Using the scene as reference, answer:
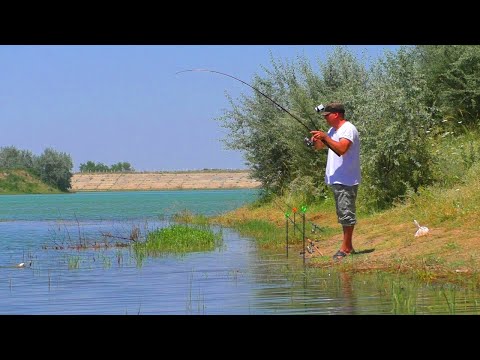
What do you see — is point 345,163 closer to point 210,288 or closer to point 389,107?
point 210,288

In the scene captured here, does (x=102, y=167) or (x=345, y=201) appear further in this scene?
(x=102, y=167)

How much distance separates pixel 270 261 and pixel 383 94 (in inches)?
291

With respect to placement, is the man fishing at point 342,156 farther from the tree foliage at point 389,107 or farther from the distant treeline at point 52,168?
the distant treeline at point 52,168

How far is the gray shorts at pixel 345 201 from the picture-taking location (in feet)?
43.9

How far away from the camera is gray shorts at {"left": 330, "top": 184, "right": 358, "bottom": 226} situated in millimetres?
13375

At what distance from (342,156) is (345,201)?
0.67 m

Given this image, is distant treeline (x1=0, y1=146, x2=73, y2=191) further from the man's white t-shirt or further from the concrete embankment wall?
the man's white t-shirt

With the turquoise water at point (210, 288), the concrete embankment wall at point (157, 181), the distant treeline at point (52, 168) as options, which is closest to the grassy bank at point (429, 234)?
the turquoise water at point (210, 288)

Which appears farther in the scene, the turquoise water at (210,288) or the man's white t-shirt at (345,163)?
the man's white t-shirt at (345,163)

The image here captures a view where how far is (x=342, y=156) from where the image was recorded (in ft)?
43.1


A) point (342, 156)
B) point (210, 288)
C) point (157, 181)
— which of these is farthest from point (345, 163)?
point (157, 181)

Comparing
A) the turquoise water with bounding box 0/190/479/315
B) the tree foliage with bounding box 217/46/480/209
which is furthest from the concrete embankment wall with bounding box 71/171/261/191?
the turquoise water with bounding box 0/190/479/315
